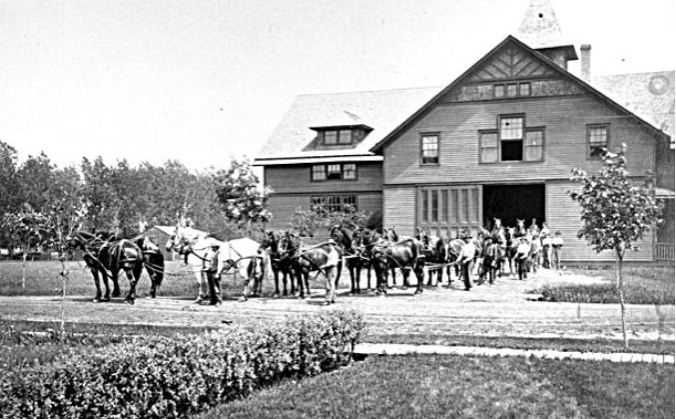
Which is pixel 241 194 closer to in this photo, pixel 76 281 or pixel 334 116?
pixel 334 116

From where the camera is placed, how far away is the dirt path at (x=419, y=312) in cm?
1151

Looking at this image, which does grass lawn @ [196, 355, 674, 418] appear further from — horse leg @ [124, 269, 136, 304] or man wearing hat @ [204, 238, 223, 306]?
horse leg @ [124, 269, 136, 304]

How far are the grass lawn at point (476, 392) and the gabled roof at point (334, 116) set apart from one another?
13.1 ft

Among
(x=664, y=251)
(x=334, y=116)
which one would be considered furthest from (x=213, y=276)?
(x=664, y=251)

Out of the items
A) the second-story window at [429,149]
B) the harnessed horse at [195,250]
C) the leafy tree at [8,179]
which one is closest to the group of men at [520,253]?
the second-story window at [429,149]

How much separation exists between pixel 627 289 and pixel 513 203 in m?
2.38

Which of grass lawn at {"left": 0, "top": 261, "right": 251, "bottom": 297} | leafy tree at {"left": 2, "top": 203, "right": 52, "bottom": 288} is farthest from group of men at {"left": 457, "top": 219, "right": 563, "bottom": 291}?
leafy tree at {"left": 2, "top": 203, "right": 52, "bottom": 288}

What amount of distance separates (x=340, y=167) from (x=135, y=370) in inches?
258

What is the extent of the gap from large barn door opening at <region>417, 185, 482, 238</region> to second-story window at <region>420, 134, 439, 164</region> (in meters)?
0.61

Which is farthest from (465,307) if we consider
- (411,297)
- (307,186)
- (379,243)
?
(307,186)

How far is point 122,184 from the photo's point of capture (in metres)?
11.4

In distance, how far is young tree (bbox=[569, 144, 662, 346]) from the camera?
9617mm

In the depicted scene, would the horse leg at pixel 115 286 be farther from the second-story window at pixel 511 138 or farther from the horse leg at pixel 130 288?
the second-story window at pixel 511 138

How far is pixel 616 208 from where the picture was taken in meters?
9.88
